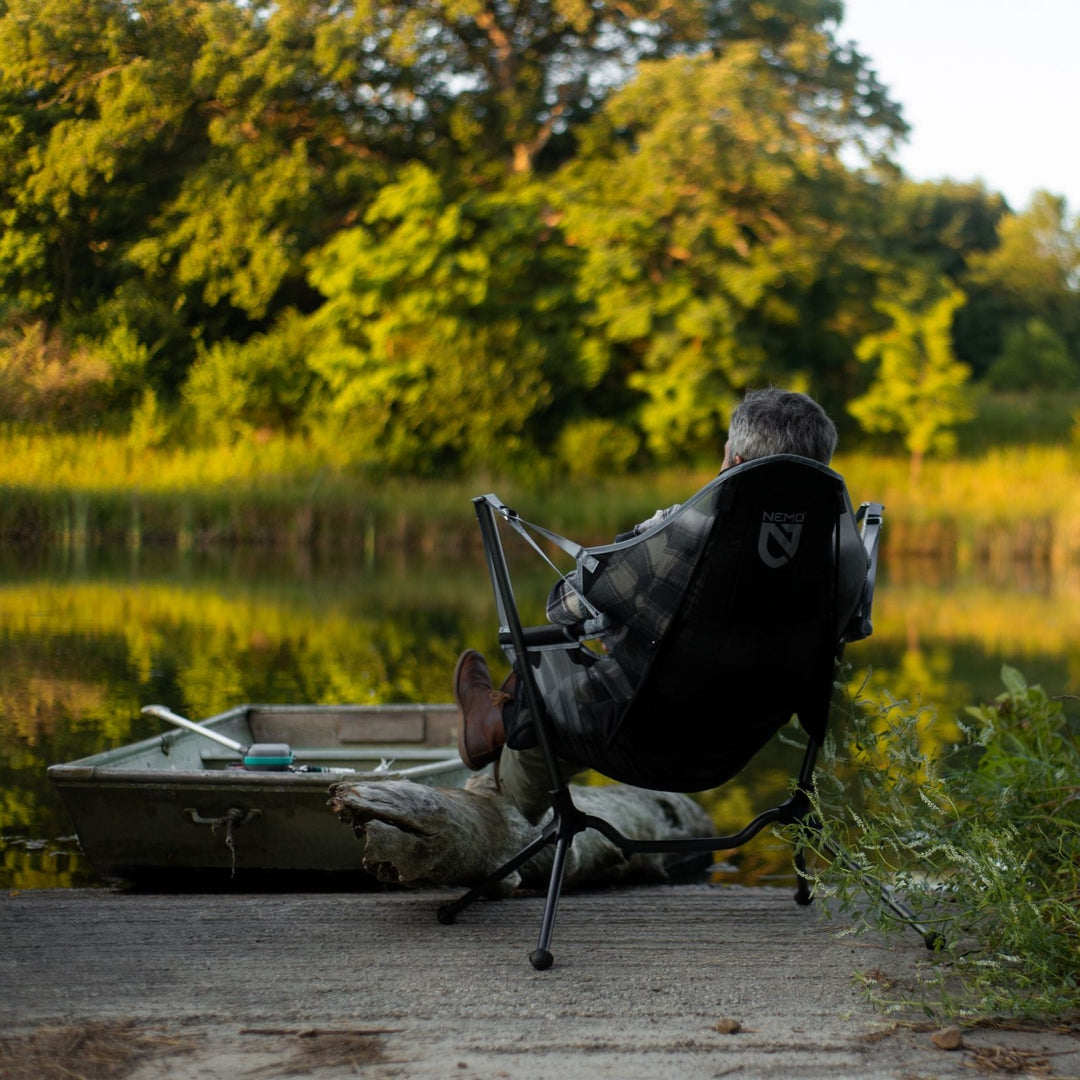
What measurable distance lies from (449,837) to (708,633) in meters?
1.08

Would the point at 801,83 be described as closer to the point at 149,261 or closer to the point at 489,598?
the point at 489,598

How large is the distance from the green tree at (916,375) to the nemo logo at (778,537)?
26.8m

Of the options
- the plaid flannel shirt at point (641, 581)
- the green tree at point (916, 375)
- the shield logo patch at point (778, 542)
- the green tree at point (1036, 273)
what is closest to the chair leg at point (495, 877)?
the plaid flannel shirt at point (641, 581)

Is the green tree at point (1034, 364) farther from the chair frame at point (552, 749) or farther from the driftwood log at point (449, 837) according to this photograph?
the chair frame at point (552, 749)

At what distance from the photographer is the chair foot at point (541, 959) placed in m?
3.26

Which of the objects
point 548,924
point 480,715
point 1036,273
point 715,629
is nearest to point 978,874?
point 715,629

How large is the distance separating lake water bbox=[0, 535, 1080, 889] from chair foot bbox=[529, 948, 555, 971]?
125 cm

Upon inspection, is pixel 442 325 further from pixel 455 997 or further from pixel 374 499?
pixel 455 997

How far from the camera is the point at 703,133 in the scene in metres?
27.0

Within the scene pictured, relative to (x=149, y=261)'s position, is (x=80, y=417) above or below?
below

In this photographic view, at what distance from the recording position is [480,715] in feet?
13.0

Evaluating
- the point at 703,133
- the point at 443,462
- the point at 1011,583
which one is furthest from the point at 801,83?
the point at 1011,583

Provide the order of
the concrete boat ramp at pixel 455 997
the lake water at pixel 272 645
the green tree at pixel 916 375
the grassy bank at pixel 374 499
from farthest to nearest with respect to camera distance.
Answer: the green tree at pixel 916 375
the grassy bank at pixel 374 499
the lake water at pixel 272 645
the concrete boat ramp at pixel 455 997

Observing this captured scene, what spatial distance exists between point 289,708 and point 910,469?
24.1m
